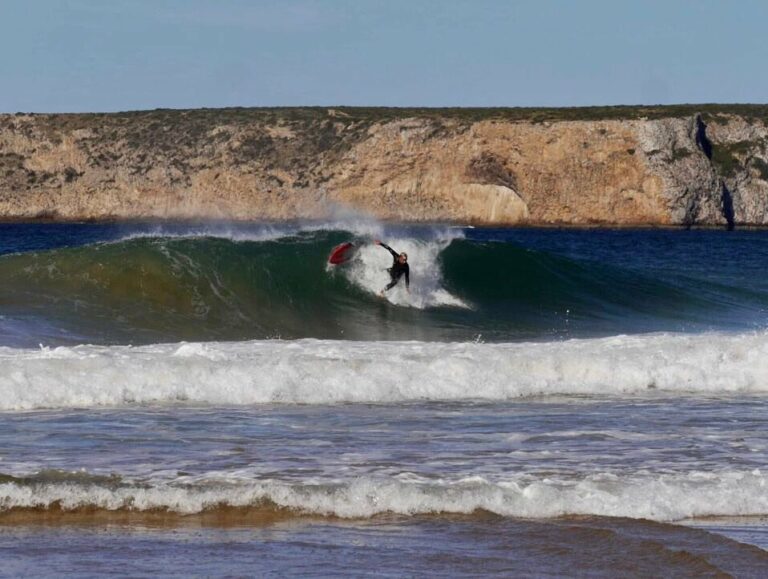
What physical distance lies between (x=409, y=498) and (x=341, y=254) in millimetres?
15855

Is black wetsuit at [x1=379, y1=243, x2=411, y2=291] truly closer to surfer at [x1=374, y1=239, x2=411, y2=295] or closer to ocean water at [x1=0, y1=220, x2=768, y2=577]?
surfer at [x1=374, y1=239, x2=411, y2=295]

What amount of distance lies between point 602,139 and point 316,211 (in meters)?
19.1

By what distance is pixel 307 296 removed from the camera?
21.9m

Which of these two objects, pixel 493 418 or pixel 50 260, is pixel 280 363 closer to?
pixel 493 418

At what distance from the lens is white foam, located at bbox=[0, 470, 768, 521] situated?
25.5 ft

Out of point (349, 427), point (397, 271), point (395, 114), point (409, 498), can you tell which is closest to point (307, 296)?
point (397, 271)

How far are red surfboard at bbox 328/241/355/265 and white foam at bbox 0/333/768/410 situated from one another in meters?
7.51

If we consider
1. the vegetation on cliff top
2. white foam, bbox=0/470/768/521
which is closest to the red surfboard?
white foam, bbox=0/470/768/521

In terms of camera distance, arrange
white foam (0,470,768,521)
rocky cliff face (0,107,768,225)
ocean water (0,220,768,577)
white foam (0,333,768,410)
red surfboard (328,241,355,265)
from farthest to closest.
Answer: rocky cliff face (0,107,768,225) → red surfboard (328,241,355,265) → white foam (0,333,768,410) → white foam (0,470,768,521) → ocean water (0,220,768,577)

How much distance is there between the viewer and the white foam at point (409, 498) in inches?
306

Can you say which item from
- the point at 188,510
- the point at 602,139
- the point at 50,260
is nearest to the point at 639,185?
the point at 602,139

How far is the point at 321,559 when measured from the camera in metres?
6.80

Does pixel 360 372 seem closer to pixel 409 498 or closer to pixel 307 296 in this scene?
pixel 409 498

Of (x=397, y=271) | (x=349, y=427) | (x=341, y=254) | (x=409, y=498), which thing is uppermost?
(x=341, y=254)
